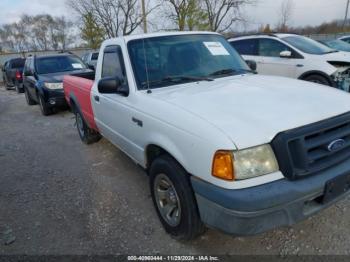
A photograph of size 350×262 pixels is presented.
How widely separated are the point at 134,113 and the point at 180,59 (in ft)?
2.84

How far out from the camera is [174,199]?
2.75 m

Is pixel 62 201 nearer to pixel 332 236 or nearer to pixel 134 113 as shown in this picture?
pixel 134 113

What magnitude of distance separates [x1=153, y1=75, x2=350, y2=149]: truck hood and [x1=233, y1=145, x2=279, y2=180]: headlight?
2.2 inches

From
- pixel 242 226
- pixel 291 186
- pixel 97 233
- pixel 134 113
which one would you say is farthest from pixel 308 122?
pixel 97 233

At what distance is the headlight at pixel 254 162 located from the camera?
6.75ft

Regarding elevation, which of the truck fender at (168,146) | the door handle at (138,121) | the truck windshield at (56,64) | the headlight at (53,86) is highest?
the truck windshield at (56,64)

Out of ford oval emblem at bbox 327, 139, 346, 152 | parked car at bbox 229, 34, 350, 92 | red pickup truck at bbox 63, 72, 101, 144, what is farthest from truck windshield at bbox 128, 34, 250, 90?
parked car at bbox 229, 34, 350, 92

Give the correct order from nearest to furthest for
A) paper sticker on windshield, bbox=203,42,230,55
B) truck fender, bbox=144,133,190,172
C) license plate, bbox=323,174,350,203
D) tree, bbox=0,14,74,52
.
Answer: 1. license plate, bbox=323,174,350,203
2. truck fender, bbox=144,133,190,172
3. paper sticker on windshield, bbox=203,42,230,55
4. tree, bbox=0,14,74,52

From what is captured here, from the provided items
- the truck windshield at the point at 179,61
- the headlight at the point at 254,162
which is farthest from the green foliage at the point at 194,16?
the headlight at the point at 254,162

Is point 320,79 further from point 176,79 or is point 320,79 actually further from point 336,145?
point 336,145

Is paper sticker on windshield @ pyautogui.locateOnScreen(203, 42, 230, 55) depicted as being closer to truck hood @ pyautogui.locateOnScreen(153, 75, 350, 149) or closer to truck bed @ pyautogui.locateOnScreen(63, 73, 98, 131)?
truck hood @ pyautogui.locateOnScreen(153, 75, 350, 149)

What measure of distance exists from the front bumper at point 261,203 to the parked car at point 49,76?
730cm

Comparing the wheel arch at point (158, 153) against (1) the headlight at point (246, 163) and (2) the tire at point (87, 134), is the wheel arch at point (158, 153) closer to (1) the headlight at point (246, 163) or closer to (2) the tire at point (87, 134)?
(1) the headlight at point (246, 163)

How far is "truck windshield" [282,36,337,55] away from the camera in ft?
24.5
